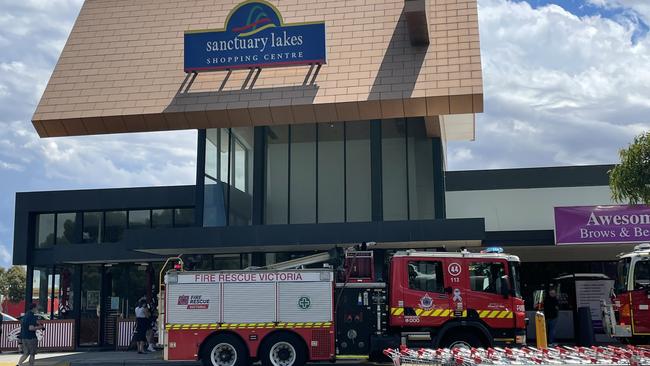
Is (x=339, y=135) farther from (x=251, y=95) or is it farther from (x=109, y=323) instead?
(x=109, y=323)

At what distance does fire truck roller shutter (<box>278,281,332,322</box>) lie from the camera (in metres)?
15.6

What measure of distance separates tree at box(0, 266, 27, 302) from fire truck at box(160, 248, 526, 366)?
48366mm

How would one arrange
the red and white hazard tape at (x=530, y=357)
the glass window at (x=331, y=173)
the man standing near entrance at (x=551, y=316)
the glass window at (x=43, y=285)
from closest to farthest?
the red and white hazard tape at (x=530, y=357) → the man standing near entrance at (x=551, y=316) → the glass window at (x=331, y=173) → the glass window at (x=43, y=285)

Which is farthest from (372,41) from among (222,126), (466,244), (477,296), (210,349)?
(210,349)

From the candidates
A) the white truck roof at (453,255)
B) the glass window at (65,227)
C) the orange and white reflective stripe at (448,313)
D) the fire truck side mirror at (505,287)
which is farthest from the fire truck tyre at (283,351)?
the glass window at (65,227)

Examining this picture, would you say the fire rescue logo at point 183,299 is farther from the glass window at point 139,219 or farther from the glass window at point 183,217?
the glass window at point 139,219

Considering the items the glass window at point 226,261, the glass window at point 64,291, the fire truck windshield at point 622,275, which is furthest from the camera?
the glass window at point 64,291

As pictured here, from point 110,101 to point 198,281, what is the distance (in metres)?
8.71

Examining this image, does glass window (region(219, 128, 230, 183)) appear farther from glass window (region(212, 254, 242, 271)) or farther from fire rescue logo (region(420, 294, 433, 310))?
fire rescue logo (region(420, 294, 433, 310))

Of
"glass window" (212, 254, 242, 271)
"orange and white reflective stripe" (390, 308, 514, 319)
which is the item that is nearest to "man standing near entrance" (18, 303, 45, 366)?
"glass window" (212, 254, 242, 271)

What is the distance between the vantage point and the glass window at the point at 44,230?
25359 millimetres

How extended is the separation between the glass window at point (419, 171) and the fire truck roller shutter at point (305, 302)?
307 inches

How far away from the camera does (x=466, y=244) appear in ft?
68.4

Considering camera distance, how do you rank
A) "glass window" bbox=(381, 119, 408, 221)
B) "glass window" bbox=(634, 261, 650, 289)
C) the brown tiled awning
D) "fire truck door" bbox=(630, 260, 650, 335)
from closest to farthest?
"fire truck door" bbox=(630, 260, 650, 335) < "glass window" bbox=(634, 261, 650, 289) < the brown tiled awning < "glass window" bbox=(381, 119, 408, 221)
